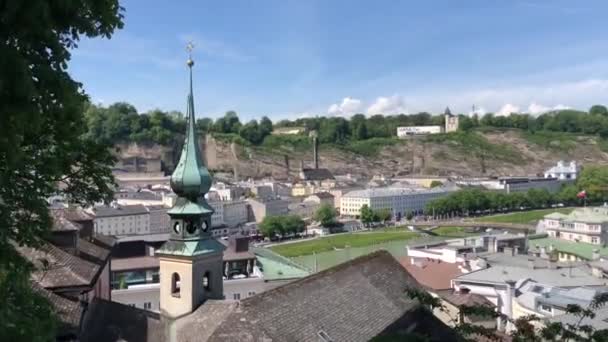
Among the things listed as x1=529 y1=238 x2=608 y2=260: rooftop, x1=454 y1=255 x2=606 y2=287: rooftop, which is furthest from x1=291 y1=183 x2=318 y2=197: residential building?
x1=454 y1=255 x2=606 y2=287: rooftop

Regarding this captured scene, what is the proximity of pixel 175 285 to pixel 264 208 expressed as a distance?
7493cm

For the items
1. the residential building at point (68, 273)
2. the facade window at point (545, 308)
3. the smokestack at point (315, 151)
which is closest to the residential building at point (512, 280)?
the facade window at point (545, 308)

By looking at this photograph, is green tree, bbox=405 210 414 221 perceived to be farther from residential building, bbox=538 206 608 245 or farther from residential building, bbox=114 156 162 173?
residential building, bbox=114 156 162 173

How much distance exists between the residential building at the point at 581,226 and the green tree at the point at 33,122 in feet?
194

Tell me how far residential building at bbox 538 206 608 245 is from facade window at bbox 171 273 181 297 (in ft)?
173

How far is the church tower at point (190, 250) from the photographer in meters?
13.2

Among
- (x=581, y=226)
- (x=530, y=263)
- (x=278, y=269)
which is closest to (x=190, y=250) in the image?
(x=278, y=269)

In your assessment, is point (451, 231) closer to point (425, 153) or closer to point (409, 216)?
point (409, 216)

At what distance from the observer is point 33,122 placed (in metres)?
4.86

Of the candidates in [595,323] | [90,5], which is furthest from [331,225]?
[90,5]

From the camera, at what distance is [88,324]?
11531 mm

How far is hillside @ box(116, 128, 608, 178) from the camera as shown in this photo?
5556 inches

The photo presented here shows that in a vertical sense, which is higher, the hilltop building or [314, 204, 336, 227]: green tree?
the hilltop building

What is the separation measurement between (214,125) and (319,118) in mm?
36558
